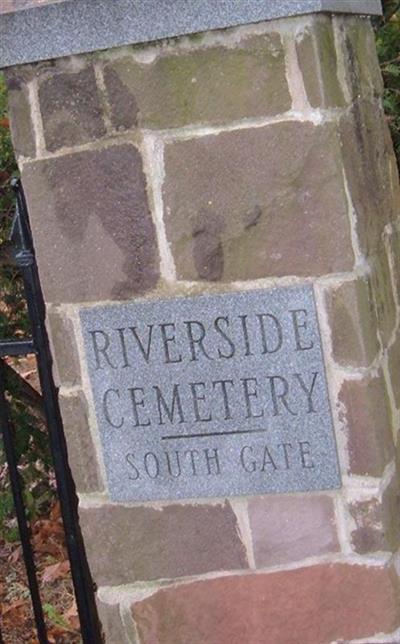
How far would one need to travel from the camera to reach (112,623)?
2.31 m

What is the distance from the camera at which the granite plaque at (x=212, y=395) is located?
2.04 meters

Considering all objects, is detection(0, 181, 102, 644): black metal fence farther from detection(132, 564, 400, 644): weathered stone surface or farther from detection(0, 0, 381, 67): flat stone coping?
detection(0, 0, 381, 67): flat stone coping

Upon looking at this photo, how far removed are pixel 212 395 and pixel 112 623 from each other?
0.63 meters

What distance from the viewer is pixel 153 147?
2023 millimetres

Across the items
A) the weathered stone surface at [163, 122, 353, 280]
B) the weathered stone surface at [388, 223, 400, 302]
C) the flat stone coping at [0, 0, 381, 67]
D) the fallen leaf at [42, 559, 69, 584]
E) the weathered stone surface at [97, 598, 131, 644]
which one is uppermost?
the flat stone coping at [0, 0, 381, 67]

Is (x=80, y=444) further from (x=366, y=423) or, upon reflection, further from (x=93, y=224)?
(x=366, y=423)

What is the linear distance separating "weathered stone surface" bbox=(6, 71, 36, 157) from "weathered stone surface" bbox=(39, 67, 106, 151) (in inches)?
1.5

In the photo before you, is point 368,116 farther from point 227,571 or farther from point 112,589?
point 112,589

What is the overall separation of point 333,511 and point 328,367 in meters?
0.32

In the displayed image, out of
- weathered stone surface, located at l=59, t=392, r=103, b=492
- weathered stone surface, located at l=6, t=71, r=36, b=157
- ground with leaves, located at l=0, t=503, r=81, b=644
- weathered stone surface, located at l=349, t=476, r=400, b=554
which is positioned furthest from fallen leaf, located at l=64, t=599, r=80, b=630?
weathered stone surface, located at l=6, t=71, r=36, b=157

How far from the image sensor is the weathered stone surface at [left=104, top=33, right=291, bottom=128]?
1.94 m

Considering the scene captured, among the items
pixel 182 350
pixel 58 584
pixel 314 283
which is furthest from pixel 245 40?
pixel 58 584

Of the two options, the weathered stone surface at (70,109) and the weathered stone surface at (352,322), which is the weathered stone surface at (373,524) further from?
the weathered stone surface at (70,109)

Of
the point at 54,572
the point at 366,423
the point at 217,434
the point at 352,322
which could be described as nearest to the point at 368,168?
the point at 352,322
